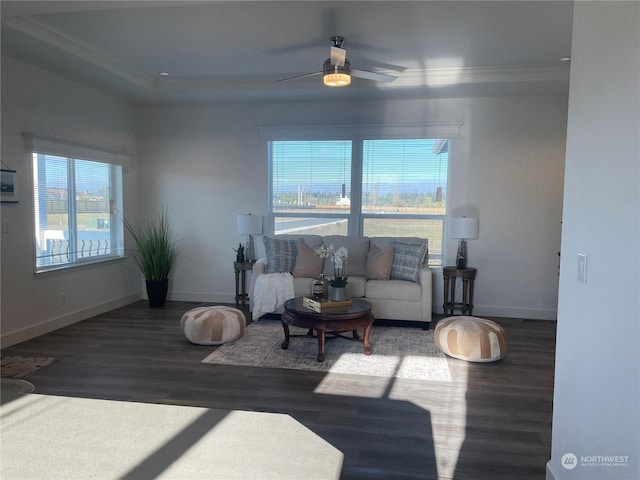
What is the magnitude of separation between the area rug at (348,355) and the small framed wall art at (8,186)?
2.45 meters

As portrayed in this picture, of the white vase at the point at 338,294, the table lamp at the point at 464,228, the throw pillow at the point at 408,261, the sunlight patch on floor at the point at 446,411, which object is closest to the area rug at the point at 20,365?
the white vase at the point at 338,294

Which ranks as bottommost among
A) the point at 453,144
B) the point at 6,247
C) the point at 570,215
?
the point at 6,247

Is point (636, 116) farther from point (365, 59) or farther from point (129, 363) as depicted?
point (129, 363)

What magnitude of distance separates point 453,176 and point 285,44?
2701 millimetres

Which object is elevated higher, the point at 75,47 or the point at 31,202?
the point at 75,47

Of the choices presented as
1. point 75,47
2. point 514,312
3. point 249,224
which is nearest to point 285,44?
point 75,47

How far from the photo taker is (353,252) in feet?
17.7

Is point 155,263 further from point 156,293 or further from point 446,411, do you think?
point 446,411

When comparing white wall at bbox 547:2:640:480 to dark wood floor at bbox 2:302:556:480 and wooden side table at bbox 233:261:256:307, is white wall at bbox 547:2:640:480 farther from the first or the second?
wooden side table at bbox 233:261:256:307

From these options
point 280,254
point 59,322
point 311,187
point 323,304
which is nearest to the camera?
point 323,304

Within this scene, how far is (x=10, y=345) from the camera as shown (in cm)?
416

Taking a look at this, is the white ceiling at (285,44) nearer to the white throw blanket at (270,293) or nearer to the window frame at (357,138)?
the window frame at (357,138)

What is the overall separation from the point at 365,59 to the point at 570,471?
3.94 meters

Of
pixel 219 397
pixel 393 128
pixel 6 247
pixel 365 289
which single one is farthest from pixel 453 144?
pixel 6 247
